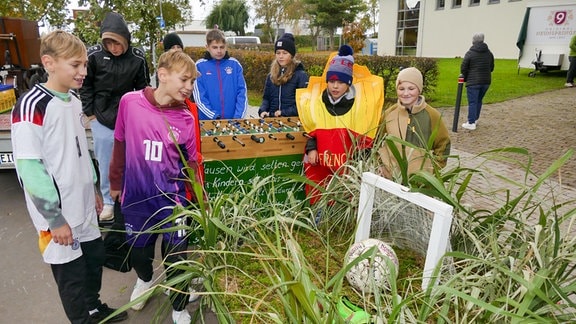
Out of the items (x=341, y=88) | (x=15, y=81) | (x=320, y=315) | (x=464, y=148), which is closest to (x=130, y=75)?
(x=341, y=88)

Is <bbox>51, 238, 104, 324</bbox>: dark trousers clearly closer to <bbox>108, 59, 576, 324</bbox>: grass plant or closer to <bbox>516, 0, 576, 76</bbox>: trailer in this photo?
<bbox>108, 59, 576, 324</bbox>: grass plant

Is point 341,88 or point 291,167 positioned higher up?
point 341,88

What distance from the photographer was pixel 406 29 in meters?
29.9

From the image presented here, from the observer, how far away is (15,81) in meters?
6.98

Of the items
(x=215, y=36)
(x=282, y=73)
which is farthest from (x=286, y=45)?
(x=215, y=36)

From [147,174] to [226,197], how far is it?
0.79m

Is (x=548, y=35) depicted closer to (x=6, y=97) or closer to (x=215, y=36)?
(x=215, y=36)

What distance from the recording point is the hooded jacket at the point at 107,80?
3.77m

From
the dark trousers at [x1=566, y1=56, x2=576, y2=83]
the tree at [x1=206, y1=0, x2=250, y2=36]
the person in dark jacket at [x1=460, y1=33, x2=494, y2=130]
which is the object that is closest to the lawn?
the dark trousers at [x1=566, y1=56, x2=576, y2=83]

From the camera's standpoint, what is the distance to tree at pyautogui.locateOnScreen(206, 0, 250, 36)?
63469 millimetres

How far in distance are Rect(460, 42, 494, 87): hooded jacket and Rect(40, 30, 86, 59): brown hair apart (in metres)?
7.88

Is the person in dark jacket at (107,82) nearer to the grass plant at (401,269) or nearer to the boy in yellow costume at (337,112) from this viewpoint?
the boy in yellow costume at (337,112)

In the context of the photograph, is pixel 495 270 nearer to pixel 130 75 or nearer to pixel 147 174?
pixel 147 174

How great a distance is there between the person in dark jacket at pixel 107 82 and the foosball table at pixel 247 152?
2.71 ft
